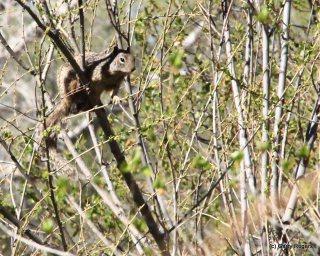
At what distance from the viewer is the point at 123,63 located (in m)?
5.75

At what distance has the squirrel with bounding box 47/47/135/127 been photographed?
19.0 ft

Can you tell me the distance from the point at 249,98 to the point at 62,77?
2.08 metres

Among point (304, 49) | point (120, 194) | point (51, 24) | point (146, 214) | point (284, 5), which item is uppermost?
point (51, 24)

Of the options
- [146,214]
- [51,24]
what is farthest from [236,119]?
[51,24]

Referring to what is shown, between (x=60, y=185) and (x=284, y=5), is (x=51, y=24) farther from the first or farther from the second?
(x=284, y=5)

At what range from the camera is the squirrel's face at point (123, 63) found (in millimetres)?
5683

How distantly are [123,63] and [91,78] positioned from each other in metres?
0.32

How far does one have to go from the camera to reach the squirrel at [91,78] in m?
5.79

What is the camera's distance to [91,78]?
19.1 feet

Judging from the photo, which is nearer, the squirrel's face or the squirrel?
the squirrel's face

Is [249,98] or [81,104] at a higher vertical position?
[81,104]

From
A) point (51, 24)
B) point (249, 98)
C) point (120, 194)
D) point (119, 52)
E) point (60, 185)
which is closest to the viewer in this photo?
point (60, 185)

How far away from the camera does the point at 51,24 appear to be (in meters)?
3.92

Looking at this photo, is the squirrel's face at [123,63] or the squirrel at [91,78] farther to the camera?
the squirrel at [91,78]
